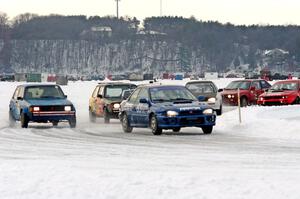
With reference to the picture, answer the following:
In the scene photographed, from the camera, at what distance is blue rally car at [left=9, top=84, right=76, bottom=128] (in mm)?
24703

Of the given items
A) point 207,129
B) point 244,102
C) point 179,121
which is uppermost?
point 244,102

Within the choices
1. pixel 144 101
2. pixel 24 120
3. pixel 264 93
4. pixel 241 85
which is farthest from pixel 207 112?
pixel 241 85

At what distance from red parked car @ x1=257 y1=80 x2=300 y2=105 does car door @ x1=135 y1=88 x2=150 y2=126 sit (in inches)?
486

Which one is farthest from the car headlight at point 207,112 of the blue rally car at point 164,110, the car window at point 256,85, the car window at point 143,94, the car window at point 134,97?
the car window at point 256,85

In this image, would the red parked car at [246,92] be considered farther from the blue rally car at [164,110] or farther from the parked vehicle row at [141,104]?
the blue rally car at [164,110]

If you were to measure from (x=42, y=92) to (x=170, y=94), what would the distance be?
230 inches

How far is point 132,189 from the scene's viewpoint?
32.8 ft

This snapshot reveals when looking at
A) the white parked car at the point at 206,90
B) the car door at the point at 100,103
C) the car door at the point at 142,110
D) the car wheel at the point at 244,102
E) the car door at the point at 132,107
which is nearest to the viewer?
the car door at the point at 142,110

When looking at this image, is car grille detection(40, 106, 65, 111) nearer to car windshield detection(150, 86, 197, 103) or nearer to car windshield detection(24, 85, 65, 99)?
car windshield detection(24, 85, 65, 99)

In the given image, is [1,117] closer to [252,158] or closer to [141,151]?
[141,151]

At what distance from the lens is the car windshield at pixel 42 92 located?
26172 millimetres

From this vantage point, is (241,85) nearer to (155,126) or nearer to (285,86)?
(285,86)

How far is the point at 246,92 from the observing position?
37.7m

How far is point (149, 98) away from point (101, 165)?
29.8 feet
